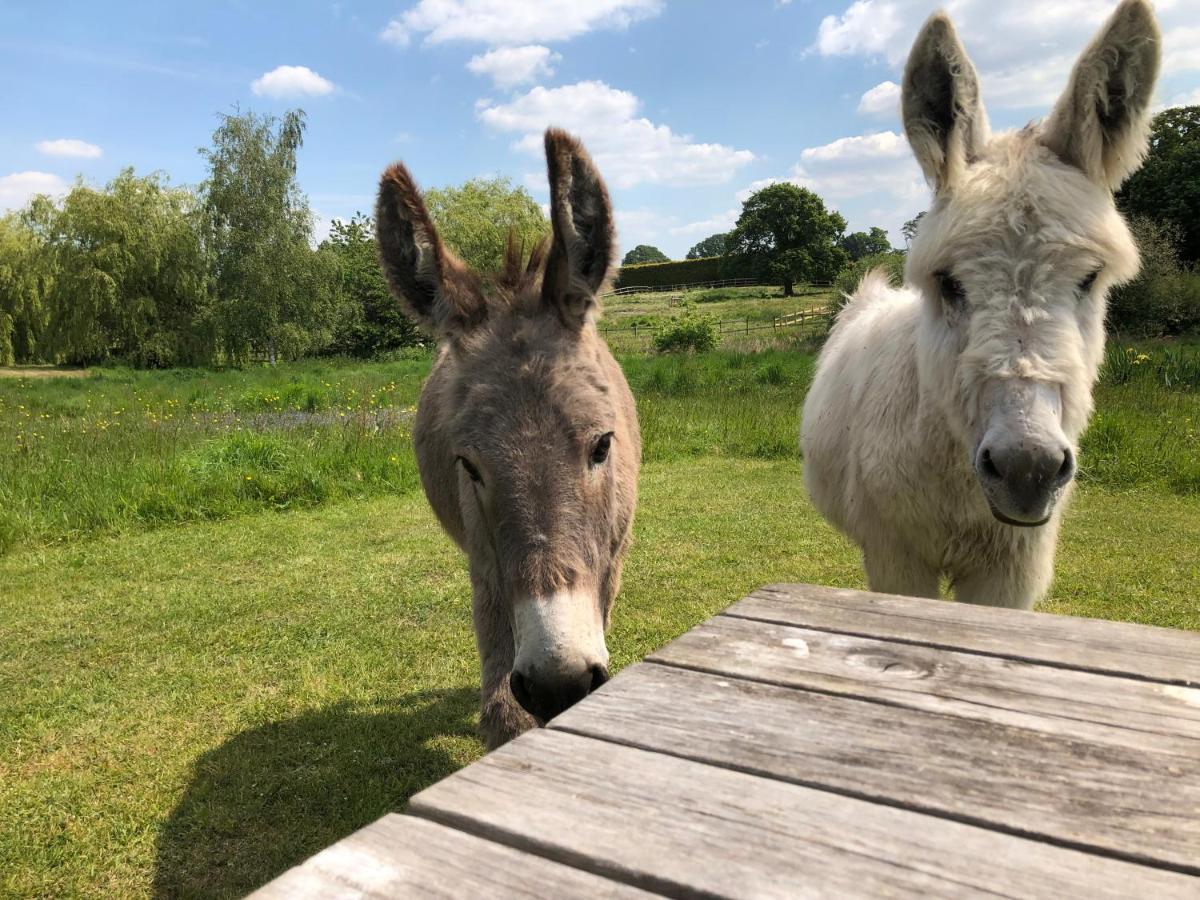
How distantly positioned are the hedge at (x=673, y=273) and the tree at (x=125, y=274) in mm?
46032

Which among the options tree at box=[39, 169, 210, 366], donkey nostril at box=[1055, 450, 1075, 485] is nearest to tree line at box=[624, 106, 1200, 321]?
donkey nostril at box=[1055, 450, 1075, 485]

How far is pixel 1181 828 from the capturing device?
88cm

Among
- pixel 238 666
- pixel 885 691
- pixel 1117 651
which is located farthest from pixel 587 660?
pixel 238 666

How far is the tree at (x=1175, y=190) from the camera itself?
3067 cm

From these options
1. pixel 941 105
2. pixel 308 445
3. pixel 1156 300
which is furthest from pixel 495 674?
pixel 1156 300

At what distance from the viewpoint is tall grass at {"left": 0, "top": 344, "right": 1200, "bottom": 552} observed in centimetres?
858

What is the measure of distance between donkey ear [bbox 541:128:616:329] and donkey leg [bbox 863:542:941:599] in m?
1.93

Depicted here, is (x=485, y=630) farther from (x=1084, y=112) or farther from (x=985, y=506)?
(x=1084, y=112)

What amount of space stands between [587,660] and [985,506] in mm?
2009

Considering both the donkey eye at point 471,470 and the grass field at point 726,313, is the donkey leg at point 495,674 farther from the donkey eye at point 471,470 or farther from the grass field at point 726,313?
the grass field at point 726,313

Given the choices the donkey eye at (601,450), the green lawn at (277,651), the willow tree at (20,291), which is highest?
the willow tree at (20,291)

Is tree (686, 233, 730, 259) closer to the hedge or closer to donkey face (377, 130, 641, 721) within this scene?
the hedge

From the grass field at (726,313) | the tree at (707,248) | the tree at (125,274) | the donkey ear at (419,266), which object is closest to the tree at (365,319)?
the tree at (125,274)

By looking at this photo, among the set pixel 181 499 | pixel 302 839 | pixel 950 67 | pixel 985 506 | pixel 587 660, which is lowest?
pixel 302 839
